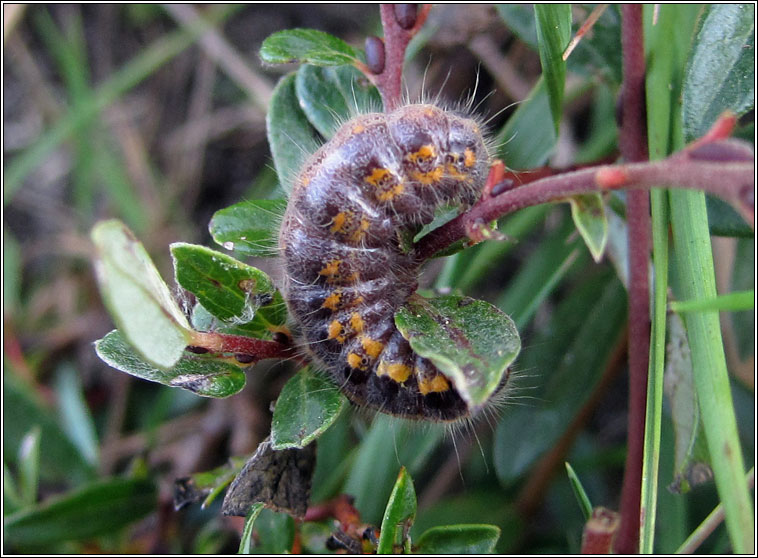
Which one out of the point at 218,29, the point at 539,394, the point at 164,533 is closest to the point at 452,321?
the point at 539,394

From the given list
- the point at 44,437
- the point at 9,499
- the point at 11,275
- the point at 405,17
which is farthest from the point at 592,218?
the point at 11,275

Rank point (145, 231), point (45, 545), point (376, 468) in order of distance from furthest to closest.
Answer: point (145, 231) → point (376, 468) → point (45, 545)

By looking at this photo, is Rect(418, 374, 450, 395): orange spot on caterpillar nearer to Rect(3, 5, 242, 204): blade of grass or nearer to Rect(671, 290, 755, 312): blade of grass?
Rect(671, 290, 755, 312): blade of grass

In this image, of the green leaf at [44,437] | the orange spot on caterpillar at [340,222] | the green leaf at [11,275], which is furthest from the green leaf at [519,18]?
the green leaf at [11,275]

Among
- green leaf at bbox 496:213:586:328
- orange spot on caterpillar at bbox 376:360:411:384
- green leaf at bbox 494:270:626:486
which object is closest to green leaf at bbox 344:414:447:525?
green leaf at bbox 494:270:626:486

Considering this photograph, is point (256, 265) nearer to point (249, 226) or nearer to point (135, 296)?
point (249, 226)

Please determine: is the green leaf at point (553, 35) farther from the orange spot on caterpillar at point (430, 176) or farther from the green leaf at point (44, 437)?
the green leaf at point (44, 437)

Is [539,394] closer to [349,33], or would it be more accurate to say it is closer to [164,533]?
[164,533]
